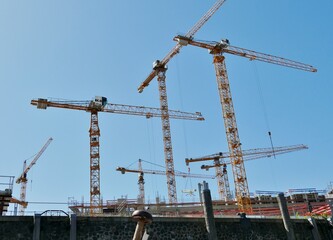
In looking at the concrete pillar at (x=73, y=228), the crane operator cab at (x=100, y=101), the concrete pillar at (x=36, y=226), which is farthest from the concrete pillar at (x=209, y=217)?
the crane operator cab at (x=100, y=101)

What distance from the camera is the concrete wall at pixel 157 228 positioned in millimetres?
15422

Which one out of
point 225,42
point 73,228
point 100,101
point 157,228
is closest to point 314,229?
point 157,228

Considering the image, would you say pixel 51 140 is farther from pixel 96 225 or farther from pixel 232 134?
pixel 96 225

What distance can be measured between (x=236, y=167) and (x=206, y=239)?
942 inches

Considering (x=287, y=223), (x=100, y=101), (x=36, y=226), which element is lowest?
(x=287, y=223)

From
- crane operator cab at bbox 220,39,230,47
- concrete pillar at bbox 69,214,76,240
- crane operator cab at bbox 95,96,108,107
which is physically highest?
crane operator cab at bbox 220,39,230,47

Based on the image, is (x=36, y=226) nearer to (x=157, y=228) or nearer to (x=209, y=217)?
(x=157, y=228)

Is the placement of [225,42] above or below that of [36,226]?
above

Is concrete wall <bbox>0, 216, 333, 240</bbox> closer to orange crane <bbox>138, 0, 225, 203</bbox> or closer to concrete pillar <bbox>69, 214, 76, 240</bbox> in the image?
concrete pillar <bbox>69, 214, 76, 240</bbox>

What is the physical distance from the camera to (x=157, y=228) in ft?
58.1

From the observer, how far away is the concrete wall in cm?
1542

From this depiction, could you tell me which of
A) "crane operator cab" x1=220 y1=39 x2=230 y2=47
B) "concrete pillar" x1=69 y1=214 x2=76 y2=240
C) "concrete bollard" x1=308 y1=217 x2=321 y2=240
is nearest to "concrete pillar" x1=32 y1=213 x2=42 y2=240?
"concrete pillar" x1=69 y1=214 x2=76 y2=240

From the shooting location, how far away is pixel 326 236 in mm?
22344

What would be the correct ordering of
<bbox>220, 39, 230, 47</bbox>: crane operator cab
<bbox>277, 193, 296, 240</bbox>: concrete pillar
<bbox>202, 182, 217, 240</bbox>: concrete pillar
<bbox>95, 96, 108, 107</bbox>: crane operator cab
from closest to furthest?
<bbox>202, 182, 217, 240</bbox>: concrete pillar < <bbox>277, 193, 296, 240</bbox>: concrete pillar < <bbox>220, 39, 230, 47</bbox>: crane operator cab < <bbox>95, 96, 108, 107</bbox>: crane operator cab
